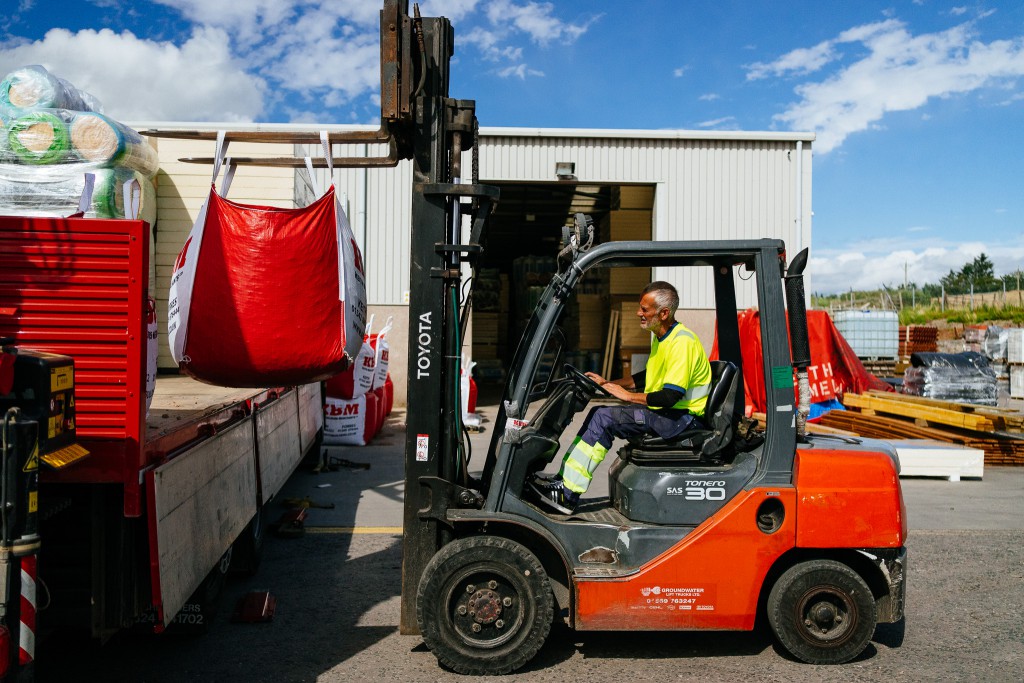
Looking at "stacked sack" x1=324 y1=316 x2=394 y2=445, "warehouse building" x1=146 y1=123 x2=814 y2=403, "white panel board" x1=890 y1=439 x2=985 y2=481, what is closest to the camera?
"white panel board" x1=890 y1=439 x2=985 y2=481

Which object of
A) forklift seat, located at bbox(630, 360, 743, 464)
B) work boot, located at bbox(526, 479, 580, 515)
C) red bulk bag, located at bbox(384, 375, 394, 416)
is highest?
forklift seat, located at bbox(630, 360, 743, 464)

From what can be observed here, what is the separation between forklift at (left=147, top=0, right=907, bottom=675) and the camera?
12.4 feet

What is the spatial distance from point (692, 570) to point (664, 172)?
12.9 m

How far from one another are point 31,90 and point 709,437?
5971mm

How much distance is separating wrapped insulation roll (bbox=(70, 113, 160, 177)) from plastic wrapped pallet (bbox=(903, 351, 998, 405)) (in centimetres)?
1236

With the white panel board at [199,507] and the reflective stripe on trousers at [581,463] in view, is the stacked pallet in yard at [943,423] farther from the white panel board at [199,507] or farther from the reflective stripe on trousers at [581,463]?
the white panel board at [199,507]

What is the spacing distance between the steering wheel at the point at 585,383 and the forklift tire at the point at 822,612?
133 cm

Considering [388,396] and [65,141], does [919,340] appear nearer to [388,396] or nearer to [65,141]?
[388,396]

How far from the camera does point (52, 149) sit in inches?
244

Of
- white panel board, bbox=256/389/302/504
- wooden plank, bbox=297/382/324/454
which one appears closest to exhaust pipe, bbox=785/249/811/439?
white panel board, bbox=256/389/302/504

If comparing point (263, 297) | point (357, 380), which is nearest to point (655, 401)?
point (263, 297)

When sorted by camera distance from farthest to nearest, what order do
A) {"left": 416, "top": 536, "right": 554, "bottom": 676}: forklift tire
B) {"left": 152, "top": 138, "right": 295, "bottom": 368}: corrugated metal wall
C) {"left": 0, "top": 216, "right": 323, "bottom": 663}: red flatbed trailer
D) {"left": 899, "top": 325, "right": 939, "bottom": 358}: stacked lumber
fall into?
1. {"left": 899, "top": 325, "right": 939, "bottom": 358}: stacked lumber
2. {"left": 152, "top": 138, "right": 295, "bottom": 368}: corrugated metal wall
3. {"left": 416, "top": 536, "right": 554, "bottom": 676}: forklift tire
4. {"left": 0, "top": 216, "right": 323, "bottom": 663}: red flatbed trailer

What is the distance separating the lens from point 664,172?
1563 cm

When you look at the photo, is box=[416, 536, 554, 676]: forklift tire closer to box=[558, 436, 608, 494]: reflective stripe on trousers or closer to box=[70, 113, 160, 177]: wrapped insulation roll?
box=[558, 436, 608, 494]: reflective stripe on trousers
